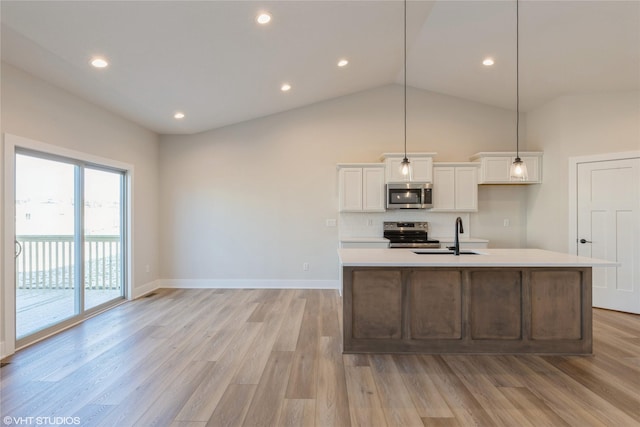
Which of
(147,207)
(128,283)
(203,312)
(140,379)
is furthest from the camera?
(147,207)

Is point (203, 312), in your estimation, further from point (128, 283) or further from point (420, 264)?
point (420, 264)

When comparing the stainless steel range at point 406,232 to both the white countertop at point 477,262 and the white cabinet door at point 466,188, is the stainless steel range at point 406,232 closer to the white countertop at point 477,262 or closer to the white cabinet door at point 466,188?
the white cabinet door at point 466,188

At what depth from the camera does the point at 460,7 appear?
3326 millimetres

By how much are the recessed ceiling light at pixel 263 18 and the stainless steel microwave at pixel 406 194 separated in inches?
118

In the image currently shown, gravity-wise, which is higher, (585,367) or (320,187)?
(320,187)

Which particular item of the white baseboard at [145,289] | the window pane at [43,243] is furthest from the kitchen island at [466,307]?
the white baseboard at [145,289]

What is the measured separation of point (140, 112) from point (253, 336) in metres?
3.56

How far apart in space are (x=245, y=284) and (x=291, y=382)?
10.9 ft

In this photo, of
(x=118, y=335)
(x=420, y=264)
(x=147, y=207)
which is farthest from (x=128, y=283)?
(x=420, y=264)

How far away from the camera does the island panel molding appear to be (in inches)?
113

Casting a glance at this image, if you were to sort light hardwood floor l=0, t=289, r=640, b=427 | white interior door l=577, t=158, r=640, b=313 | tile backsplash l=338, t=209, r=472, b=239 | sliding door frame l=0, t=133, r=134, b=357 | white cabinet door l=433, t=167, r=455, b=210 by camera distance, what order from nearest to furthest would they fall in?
light hardwood floor l=0, t=289, r=640, b=427
sliding door frame l=0, t=133, r=134, b=357
white interior door l=577, t=158, r=640, b=313
white cabinet door l=433, t=167, r=455, b=210
tile backsplash l=338, t=209, r=472, b=239

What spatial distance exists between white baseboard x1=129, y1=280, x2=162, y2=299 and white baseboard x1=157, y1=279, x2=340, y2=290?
7 centimetres

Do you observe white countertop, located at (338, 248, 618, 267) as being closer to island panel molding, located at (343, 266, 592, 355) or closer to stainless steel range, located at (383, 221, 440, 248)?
island panel molding, located at (343, 266, 592, 355)

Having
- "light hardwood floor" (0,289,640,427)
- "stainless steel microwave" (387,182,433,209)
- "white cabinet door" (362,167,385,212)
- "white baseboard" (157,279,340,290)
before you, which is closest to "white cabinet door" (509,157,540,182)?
"stainless steel microwave" (387,182,433,209)
